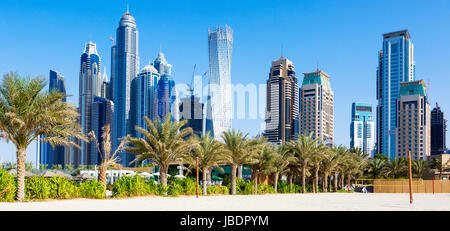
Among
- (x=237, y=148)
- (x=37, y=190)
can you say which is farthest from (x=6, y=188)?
(x=237, y=148)

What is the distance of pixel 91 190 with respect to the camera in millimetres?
23828

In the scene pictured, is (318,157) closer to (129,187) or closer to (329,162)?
(329,162)

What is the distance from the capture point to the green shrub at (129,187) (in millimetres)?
25078

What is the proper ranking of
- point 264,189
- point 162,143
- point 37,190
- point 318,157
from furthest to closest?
point 318,157 < point 264,189 < point 162,143 < point 37,190

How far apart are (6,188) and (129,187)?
286 inches

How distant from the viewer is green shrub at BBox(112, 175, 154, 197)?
2508cm

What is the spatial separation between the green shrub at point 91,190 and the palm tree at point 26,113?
9.94ft

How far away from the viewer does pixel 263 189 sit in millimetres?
42594

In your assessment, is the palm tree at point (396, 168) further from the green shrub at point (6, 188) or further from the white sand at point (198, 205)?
the green shrub at point (6, 188)

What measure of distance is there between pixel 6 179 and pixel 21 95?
3890 mm
